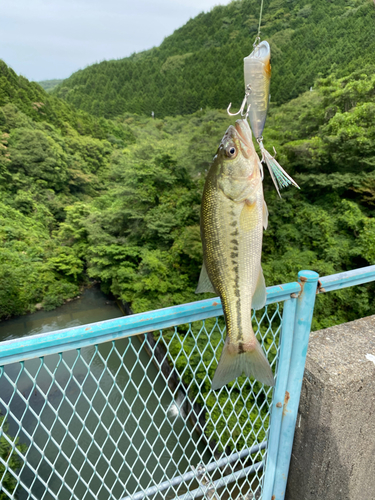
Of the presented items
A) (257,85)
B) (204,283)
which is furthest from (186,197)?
(204,283)

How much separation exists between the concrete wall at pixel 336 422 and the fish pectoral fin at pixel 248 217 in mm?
959

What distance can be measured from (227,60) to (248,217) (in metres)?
44.8

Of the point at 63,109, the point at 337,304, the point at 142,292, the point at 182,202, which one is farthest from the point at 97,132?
the point at 337,304

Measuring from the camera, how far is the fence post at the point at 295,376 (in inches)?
54.3

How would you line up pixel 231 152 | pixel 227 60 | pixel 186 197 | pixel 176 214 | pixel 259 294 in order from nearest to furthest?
pixel 231 152
pixel 259 294
pixel 176 214
pixel 186 197
pixel 227 60

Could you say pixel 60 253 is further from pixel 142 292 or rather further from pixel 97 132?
pixel 97 132

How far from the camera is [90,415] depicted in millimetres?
8133

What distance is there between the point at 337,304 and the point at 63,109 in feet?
103

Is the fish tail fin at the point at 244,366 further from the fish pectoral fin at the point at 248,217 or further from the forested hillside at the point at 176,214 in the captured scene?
the forested hillside at the point at 176,214

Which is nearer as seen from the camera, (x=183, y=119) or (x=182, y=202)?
(x=182, y=202)

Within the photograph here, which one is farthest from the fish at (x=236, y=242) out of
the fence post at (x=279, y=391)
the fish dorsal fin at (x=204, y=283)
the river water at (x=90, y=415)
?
the river water at (x=90, y=415)

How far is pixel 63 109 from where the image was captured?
1225 inches

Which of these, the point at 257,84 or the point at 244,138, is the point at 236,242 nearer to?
the point at 244,138

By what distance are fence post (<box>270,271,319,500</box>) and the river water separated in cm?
151
